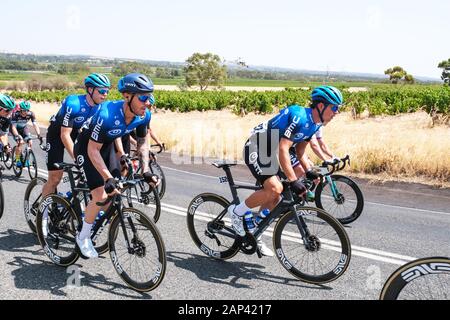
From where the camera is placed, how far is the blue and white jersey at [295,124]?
15.3ft

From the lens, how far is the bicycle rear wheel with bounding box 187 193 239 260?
5219 millimetres

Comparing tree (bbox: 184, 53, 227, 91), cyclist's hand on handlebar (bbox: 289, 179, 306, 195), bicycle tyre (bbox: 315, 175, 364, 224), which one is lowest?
bicycle tyre (bbox: 315, 175, 364, 224)

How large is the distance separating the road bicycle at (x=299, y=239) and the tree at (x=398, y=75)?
120 metres

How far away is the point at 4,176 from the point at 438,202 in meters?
10.1

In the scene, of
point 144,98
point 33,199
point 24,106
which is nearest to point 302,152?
point 144,98

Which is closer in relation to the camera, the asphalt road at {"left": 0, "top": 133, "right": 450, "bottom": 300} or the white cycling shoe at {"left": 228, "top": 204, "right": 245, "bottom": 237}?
the asphalt road at {"left": 0, "top": 133, "right": 450, "bottom": 300}

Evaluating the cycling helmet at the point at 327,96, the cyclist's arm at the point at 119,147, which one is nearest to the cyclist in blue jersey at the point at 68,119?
the cyclist's arm at the point at 119,147

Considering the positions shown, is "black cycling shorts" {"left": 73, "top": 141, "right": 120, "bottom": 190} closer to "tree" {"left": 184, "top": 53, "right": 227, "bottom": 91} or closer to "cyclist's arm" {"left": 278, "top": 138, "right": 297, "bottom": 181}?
"cyclist's arm" {"left": 278, "top": 138, "right": 297, "bottom": 181}

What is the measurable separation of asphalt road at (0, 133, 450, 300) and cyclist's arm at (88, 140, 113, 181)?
123 cm

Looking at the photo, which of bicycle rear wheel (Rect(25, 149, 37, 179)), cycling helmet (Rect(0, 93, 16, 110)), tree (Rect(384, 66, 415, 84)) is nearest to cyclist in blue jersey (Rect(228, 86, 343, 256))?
cycling helmet (Rect(0, 93, 16, 110))

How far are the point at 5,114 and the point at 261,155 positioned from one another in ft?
18.6

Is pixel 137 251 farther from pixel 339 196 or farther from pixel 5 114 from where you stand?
pixel 5 114

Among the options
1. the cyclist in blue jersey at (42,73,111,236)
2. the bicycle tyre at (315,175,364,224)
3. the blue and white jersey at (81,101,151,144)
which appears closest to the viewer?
the blue and white jersey at (81,101,151,144)
